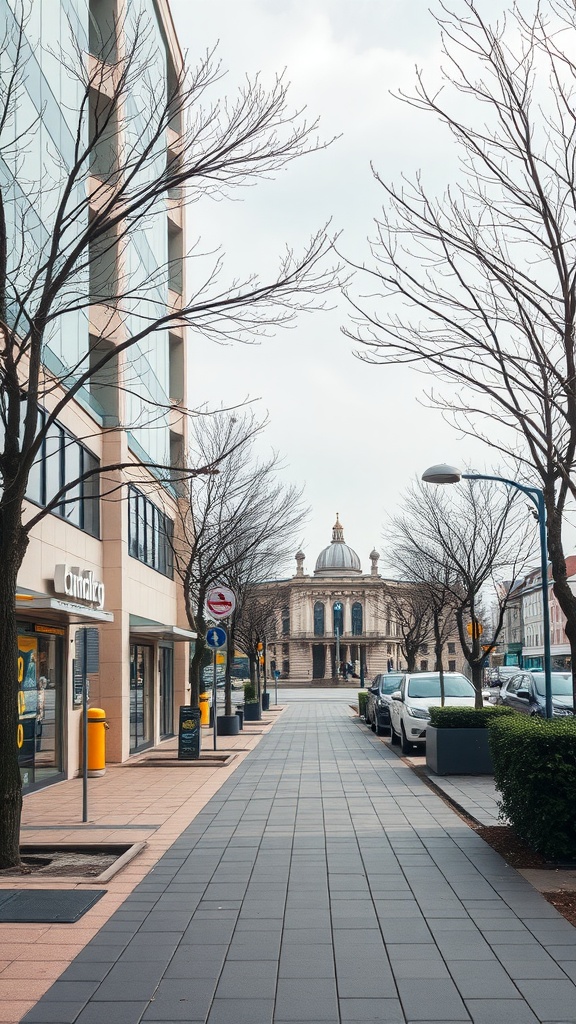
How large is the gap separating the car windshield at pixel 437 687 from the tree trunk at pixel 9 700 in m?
14.8

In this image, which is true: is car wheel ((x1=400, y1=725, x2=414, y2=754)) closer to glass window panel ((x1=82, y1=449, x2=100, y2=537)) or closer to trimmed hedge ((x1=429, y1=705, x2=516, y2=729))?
trimmed hedge ((x1=429, y1=705, x2=516, y2=729))

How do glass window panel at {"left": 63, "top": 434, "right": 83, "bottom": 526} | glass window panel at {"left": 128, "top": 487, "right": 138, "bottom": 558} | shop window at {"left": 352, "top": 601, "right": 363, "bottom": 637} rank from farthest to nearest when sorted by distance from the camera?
shop window at {"left": 352, "top": 601, "right": 363, "bottom": 637} → glass window panel at {"left": 128, "top": 487, "right": 138, "bottom": 558} → glass window panel at {"left": 63, "top": 434, "right": 83, "bottom": 526}

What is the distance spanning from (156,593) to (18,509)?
1763 centimetres

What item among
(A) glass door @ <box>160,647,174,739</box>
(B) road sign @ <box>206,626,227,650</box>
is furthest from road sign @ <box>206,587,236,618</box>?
(A) glass door @ <box>160,647,174,739</box>

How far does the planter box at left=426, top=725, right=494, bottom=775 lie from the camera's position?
16531 millimetres

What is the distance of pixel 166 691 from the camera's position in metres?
29.7

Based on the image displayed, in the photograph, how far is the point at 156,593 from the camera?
26.8 meters

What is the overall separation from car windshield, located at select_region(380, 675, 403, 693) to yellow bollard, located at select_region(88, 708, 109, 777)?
12.7m

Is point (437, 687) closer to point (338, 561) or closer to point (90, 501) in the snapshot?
point (90, 501)

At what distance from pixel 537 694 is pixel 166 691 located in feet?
33.8

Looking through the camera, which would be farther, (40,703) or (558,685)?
(558,685)

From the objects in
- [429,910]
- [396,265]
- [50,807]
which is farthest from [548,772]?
[50,807]

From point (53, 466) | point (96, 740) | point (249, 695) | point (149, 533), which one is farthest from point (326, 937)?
point (249, 695)

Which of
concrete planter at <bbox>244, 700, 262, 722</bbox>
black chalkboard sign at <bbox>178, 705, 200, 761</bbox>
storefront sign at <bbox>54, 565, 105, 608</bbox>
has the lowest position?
concrete planter at <bbox>244, 700, 262, 722</bbox>
